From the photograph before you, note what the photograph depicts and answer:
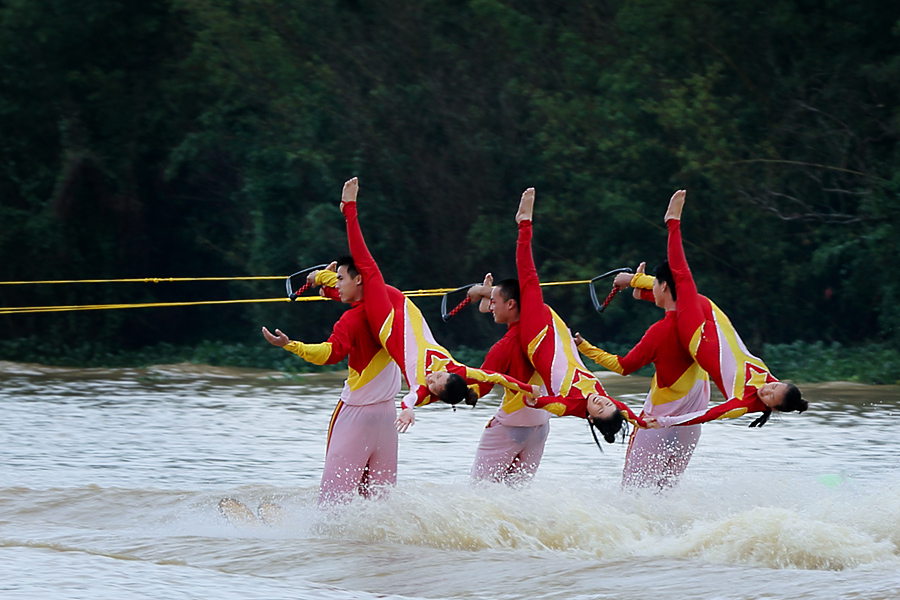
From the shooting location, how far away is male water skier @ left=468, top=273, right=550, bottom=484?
7445 mm

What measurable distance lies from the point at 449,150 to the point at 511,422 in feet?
62.4

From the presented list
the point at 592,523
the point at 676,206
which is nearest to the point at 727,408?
the point at 592,523

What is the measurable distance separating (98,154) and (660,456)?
22750 millimetres

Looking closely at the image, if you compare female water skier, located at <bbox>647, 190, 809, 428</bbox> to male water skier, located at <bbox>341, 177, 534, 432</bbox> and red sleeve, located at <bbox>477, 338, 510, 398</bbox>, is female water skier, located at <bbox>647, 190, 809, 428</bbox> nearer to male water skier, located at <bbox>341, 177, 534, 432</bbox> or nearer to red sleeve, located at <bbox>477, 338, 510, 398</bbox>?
red sleeve, located at <bbox>477, 338, 510, 398</bbox>

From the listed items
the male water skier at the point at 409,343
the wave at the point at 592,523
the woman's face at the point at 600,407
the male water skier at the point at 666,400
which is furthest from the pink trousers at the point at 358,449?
the male water skier at the point at 666,400

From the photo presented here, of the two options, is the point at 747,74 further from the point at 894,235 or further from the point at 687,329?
the point at 687,329

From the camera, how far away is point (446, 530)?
23.7ft

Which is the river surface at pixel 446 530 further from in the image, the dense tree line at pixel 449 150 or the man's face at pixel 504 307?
the dense tree line at pixel 449 150

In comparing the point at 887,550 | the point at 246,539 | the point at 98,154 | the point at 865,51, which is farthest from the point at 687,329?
the point at 98,154

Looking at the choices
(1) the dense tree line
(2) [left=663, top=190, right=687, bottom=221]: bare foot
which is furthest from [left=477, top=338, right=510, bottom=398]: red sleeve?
(1) the dense tree line

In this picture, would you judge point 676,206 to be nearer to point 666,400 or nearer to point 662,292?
point 662,292

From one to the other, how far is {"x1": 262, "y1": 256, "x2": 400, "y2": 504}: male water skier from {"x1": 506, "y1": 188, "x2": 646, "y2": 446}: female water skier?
873 millimetres

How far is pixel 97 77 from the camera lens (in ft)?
90.7

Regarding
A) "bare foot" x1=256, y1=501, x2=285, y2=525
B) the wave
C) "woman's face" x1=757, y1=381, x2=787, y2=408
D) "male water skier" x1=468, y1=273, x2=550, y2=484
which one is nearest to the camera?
the wave
